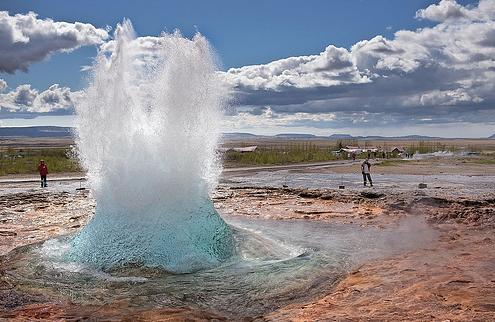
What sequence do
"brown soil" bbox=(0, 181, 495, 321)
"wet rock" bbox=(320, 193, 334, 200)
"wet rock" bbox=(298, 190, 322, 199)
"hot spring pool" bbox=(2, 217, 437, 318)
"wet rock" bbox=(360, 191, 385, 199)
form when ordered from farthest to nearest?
"wet rock" bbox=(298, 190, 322, 199) → "wet rock" bbox=(320, 193, 334, 200) → "wet rock" bbox=(360, 191, 385, 199) → "hot spring pool" bbox=(2, 217, 437, 318) → "brown soil" bbox=(0, 181, 495, 321)

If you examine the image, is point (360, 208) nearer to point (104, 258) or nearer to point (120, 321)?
point (104, 258)

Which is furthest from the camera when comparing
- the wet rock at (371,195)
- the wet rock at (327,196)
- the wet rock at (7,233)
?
the wet rock at (327,196)

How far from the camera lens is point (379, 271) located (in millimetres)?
7984

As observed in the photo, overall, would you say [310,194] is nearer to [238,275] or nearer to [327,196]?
[327,196]

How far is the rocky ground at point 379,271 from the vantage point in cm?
607

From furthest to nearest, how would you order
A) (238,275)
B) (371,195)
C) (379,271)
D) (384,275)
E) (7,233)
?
(371,195) < (7,233) < (238,275) < (379,271) < (384,275)

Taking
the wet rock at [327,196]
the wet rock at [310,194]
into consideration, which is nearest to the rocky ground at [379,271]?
the wet rock at [327,196]

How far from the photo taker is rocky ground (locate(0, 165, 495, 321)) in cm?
607

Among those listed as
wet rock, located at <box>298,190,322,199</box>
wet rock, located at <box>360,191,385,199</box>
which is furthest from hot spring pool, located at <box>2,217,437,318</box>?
wet rock, located at <box>298,190,322,199</box>

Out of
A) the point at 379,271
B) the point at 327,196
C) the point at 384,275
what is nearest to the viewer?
the point at 384,275

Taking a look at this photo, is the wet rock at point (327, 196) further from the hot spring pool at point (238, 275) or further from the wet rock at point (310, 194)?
the hot spring pool at point (238, 275)

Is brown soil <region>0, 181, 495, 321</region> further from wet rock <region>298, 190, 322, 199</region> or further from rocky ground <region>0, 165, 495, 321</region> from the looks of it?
wet rock <region>298, 190, 322, 199</region>

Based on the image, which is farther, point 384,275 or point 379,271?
point 379,271

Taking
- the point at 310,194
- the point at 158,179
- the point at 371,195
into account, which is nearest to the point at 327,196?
the point at 310,194
